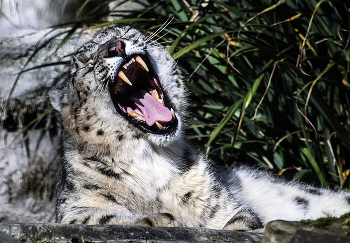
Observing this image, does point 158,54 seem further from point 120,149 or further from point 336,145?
point 336,145

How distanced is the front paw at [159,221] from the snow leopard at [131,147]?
0.17m

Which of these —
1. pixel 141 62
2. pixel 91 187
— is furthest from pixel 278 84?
pixel 91 187

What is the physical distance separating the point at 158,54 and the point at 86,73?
21.7 inches

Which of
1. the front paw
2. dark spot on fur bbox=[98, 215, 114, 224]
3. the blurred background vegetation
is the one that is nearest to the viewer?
the front paw

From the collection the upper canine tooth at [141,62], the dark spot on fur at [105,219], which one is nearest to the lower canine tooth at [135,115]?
the upper canine tooth at [141,62]

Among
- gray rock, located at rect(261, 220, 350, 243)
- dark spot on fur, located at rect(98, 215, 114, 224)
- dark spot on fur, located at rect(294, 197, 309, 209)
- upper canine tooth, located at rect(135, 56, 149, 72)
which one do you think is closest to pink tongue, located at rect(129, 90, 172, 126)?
upper canine tooth, located at rect(135, 56, 149, 72)

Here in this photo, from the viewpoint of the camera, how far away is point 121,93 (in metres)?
3.24

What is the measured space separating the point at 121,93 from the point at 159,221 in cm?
109

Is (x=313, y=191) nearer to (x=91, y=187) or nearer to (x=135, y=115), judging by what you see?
(x=135, y=115)

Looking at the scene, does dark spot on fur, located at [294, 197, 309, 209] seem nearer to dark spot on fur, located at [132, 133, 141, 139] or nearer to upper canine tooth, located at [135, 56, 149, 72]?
dark spot on fur, located at [132, 133, 141, 139]

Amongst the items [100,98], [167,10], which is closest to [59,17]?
[167,10]

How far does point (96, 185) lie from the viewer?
2.95 metres

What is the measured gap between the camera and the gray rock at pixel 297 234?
1.60 metres

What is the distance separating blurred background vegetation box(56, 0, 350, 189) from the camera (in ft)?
13.8
